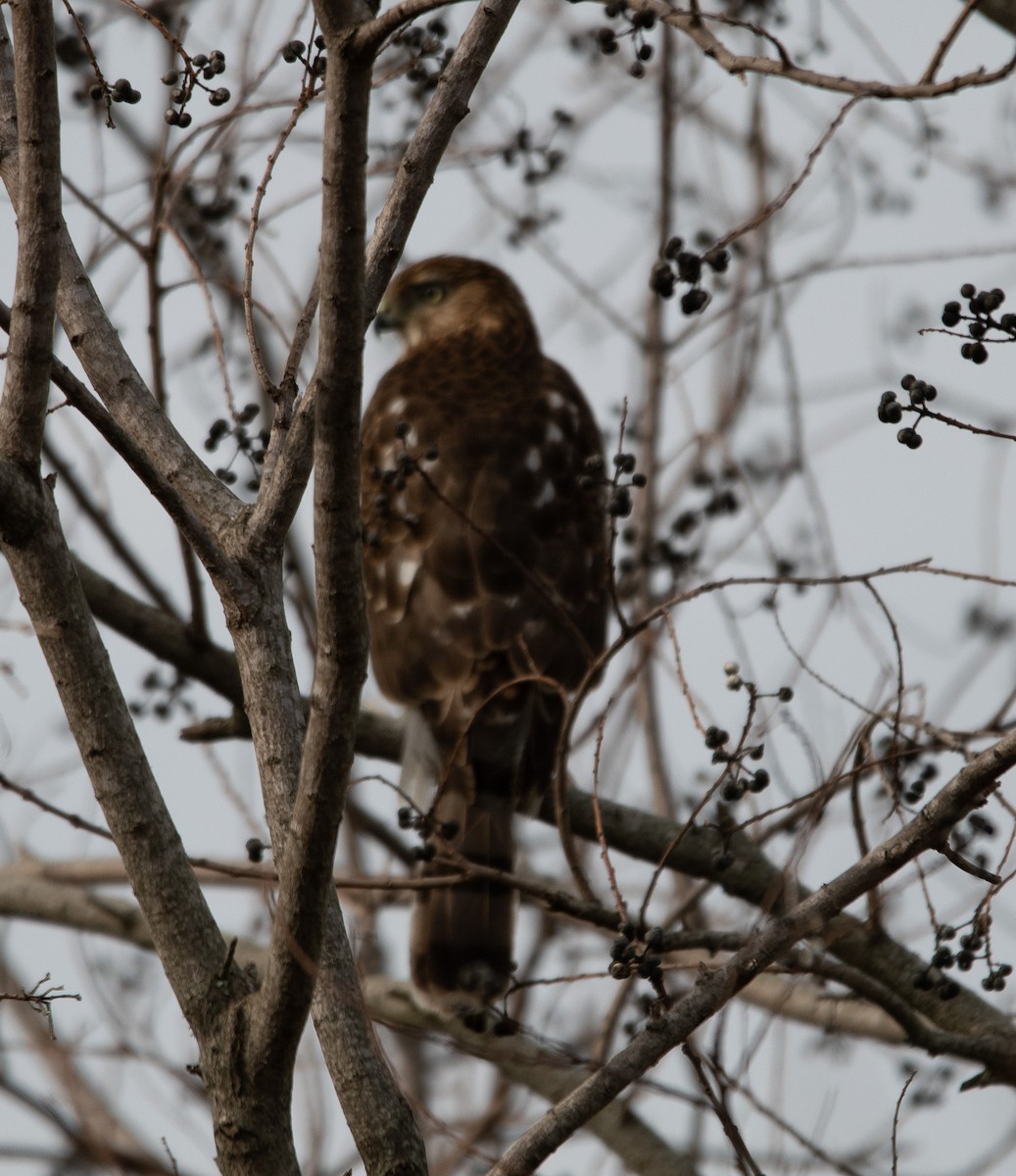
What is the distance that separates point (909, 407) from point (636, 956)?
35.0 inches

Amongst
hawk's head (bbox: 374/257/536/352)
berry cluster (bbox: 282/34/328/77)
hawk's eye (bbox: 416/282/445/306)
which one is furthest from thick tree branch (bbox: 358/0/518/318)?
hawk's eye (bbox: 416/282/445/306)

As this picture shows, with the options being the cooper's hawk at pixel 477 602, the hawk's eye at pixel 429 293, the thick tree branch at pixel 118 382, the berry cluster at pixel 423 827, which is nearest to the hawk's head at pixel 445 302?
the hawk's eye at pixel 429 293

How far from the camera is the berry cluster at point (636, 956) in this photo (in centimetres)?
225

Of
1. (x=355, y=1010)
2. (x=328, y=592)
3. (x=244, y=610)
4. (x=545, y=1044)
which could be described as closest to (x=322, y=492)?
(x=328, y=592)

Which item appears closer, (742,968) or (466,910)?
(742,968)

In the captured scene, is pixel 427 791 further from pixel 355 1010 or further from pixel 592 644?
pixel 355 1010

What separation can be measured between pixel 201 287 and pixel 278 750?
1195mm

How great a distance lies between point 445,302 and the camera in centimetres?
596

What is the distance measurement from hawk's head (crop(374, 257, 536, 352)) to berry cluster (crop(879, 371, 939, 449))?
3602mm

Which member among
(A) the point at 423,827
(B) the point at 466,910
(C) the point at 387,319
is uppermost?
(C) the point at 387,319

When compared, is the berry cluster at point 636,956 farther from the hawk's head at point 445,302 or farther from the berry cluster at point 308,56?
the hawk's head at point 445,302

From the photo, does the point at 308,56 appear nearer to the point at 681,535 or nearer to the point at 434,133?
the point at 434,133

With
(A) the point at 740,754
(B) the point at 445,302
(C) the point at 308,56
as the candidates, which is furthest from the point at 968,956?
(B) the point at 445,302

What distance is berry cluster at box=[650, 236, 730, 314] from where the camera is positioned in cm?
268
